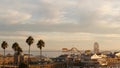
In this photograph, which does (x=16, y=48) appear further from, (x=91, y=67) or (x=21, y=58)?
(x=91, y=67)

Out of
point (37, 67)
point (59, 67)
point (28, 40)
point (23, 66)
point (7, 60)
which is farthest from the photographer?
point (7, 60)

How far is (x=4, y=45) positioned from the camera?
11862 cm

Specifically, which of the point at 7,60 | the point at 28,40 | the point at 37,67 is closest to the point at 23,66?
the point at 28,40

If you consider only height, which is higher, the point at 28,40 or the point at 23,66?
the point at 28,40

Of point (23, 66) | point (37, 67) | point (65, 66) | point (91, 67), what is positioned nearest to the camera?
point (23, 66)

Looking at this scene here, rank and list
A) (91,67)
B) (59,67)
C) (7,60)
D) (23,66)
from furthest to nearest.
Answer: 1. (91,67)
2. (7,60)
3. (59,67)
4. (23,66)

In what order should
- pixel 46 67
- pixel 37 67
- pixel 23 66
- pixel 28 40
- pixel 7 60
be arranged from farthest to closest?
pixel 7 60
pixel 46 67
pixel 37 67
pixel 28 40
pixel 23 66

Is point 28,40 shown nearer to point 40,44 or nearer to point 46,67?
point 40,44

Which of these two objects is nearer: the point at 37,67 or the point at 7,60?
the point at 37,67

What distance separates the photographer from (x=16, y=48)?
11550 centimetres

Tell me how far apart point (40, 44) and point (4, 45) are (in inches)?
535

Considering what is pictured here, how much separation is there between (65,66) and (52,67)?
2277 cm

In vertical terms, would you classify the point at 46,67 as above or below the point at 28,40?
below

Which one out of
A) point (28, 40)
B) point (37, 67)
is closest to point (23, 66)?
point (28, 40)
